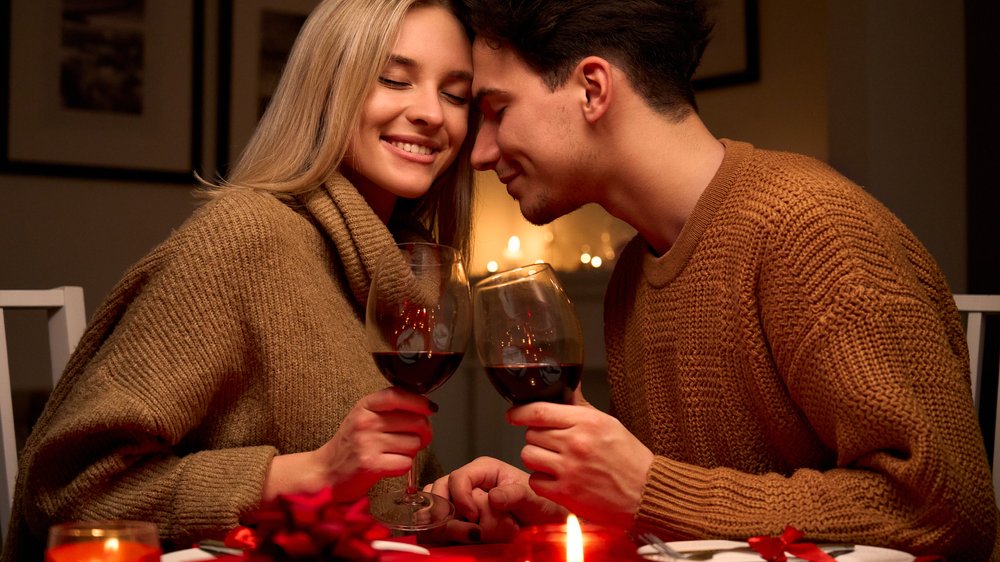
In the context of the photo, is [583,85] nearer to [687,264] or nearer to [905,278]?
[687,264]

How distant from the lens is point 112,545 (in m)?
0.81

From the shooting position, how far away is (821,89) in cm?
352

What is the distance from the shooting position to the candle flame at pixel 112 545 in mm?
804

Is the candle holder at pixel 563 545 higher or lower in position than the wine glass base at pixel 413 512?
higher

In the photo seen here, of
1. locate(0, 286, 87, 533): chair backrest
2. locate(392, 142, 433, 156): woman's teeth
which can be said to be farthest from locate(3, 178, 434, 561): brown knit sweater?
locate(0, 286, 87, 533): chair backrest

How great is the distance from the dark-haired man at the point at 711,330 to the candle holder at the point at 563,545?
0.33 feet

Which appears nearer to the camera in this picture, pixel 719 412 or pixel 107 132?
pixel 719 412

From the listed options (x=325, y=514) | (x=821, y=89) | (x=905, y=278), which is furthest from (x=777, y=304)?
(x=821, y=89)

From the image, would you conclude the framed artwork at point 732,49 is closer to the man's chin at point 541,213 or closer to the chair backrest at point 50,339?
the man's chin at point 541,213

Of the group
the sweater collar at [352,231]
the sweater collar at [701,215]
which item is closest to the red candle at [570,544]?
the sweater collar at [701,215]

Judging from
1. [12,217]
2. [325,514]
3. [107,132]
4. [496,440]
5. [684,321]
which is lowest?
[496,440]

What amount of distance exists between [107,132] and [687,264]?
285 centimetres

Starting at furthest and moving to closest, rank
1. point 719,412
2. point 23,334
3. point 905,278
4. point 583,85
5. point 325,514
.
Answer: point 23,334 → point 583,85 → point 719,412 → point 905,278 → point 325,514

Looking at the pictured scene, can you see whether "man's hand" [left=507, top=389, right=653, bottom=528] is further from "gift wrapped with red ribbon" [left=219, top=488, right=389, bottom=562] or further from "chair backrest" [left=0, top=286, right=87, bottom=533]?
"chair backrest" [left=0, top=286, right=87, bottom=533]
